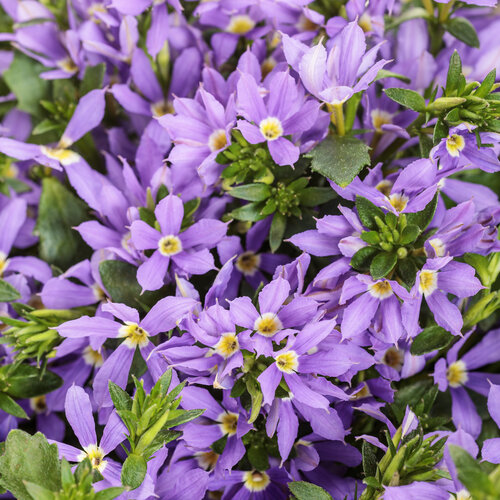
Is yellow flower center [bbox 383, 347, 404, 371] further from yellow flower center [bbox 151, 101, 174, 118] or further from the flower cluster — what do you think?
yellow flower center [bbox 151, 101, 174, 118]

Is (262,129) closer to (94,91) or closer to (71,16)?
(94,91)

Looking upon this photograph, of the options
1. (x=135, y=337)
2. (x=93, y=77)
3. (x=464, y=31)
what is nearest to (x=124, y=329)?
(x=135, y=337)

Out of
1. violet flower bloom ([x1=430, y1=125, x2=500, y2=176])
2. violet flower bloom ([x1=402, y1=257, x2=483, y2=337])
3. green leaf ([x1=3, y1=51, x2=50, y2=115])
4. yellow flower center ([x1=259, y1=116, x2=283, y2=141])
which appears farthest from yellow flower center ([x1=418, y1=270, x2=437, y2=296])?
green leaf ([x1=3, y1=51, x2=50, y2=115])

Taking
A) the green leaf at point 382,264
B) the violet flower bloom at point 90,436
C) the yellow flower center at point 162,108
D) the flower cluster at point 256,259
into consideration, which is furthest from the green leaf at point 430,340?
the yellow flower center at point 162,108

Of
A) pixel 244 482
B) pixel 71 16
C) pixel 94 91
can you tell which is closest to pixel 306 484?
pixel 244 482

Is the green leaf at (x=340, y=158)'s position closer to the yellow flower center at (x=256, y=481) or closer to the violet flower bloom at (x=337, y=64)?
the violet flower bloom at (x=337, y=64)

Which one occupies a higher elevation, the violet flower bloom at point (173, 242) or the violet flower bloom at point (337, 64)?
the violet flower bloom at point (337, 64)

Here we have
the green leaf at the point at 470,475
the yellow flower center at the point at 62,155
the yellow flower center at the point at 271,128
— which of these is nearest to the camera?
the green leaf at the point at 470,475
